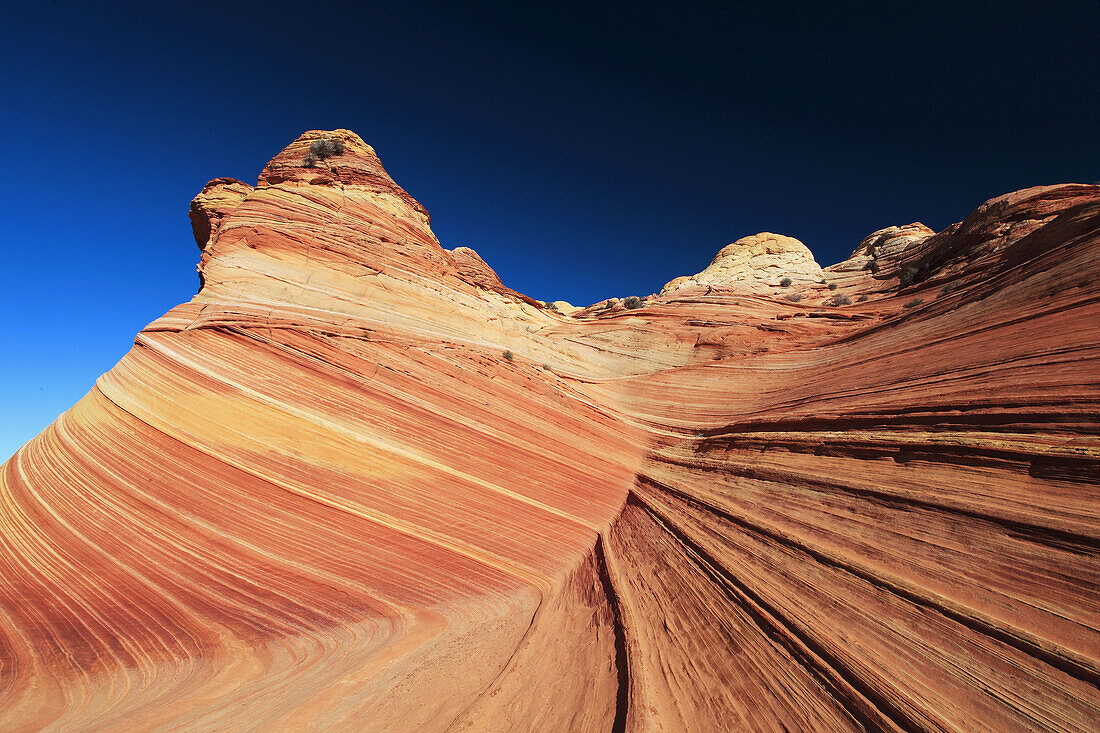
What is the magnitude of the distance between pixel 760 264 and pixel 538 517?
22103mm

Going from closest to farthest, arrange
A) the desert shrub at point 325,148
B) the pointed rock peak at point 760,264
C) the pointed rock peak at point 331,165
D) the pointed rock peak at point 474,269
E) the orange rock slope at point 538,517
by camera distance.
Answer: the orange rock slope at point 538,517, the pointed rock peak at point 331,165, the desert shrub at point 325,148, the pointed rock peak at point 474,269, the pointed rock peak at point 760,264

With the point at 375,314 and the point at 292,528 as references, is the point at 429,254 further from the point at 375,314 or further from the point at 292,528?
the point at 292,528

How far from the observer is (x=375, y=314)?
9.66m

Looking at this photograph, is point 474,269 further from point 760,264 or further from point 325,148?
point 760,264

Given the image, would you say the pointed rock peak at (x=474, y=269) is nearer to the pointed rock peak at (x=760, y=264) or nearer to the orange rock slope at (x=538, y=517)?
the orange rock slope at (x=538, y=517)

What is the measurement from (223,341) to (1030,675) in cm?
1125

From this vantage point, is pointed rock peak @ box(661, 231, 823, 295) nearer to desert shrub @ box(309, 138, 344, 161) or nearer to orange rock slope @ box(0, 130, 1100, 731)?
orange rock slope @ box(0, 130, 1100, 731)

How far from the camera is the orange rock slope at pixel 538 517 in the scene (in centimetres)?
357

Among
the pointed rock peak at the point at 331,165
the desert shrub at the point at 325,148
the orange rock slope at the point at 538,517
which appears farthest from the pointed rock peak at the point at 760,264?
the desert shrub at the point at 325,148

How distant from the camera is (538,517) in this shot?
815 cm

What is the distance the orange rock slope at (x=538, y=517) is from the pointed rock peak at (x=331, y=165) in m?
1.76

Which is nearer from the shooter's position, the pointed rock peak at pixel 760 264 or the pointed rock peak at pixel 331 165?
the pointed rock peak at pixel 331 165

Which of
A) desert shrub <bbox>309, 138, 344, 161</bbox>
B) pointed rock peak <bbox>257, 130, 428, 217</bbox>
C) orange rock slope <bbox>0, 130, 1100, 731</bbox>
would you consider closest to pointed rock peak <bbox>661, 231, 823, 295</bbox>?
orange rock slope <bbox>0, 130, 1100, 731</bbox>

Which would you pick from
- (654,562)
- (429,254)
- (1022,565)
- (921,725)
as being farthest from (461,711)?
(429,254)
